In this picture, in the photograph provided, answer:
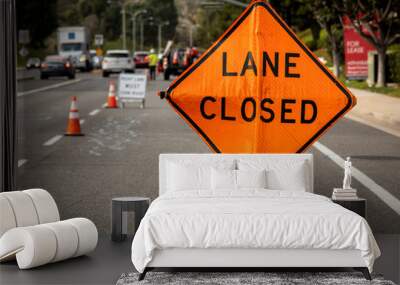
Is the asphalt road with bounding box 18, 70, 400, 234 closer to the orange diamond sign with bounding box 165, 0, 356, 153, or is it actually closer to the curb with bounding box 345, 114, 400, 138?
the curb with bounding box 345, 114, 400, 138

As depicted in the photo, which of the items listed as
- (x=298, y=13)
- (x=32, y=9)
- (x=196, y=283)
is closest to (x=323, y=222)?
(x=196, y=283)

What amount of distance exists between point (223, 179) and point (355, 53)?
36971mm

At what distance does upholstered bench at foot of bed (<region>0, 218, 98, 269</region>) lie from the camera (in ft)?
28.8

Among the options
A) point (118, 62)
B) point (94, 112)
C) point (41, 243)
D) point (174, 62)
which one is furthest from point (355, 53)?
point (41, 243)

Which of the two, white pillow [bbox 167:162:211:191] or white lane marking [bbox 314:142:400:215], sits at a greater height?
white pillow [bbox 167:162:211:191]

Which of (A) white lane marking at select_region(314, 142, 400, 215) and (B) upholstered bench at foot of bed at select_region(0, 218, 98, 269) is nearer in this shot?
(B) upholstered bench at foot of bed at select_region(0, 218, 98, 269)

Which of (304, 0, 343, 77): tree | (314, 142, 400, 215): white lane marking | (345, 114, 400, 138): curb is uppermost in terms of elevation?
(304, 0, 343, 77): tree

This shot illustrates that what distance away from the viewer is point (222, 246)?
844cm

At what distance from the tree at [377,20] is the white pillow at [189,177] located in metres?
32.5

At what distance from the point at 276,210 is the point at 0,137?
Answer: 13.0ft

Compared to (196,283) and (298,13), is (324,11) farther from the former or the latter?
(196,283)

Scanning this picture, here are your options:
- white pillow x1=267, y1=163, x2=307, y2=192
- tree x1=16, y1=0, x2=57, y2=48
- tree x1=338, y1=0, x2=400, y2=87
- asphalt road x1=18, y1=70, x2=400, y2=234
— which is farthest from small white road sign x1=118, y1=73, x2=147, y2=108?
tree x1=16, y1=0, x2=57, y2=48

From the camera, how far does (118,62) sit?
221 ft

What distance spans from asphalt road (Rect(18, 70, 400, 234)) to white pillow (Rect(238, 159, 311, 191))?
4.73ft
